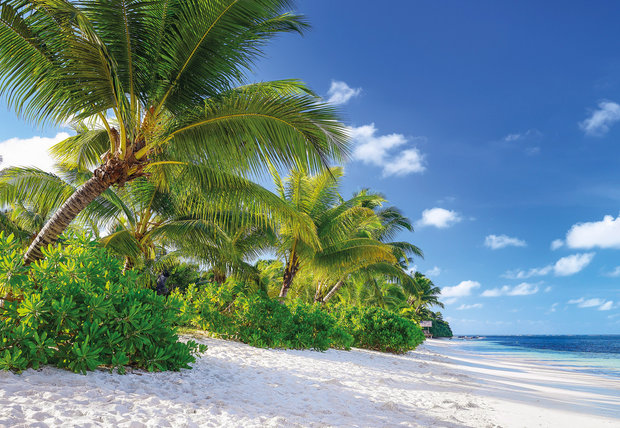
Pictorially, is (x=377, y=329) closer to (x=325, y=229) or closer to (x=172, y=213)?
(x=325, y=229)

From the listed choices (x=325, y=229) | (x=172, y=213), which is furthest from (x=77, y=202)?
(x=325, y=229)

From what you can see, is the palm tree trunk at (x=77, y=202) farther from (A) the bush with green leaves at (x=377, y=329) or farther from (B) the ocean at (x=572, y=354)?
(B) the ocean at (x=572, y=354)

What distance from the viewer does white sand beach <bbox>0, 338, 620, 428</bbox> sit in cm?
288

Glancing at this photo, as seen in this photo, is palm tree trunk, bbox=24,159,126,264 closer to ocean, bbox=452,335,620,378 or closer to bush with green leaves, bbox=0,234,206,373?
bush with green leaves, bbox=0,234,206,373

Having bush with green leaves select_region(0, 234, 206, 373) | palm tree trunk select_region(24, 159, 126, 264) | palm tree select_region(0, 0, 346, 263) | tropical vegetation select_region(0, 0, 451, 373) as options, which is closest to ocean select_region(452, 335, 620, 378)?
tropical vegetation select_region(0, 0, 451, 373)

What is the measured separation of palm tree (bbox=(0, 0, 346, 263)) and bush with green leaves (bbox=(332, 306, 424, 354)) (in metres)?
8.86

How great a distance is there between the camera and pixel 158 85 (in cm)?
607

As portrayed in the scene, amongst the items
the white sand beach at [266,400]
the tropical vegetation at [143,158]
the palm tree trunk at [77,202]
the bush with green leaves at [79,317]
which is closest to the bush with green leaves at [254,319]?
the tropical vegetation at [143,158]

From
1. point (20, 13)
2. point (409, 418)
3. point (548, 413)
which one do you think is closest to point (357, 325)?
point (548, 413)

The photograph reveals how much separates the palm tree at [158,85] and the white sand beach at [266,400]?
273 cm

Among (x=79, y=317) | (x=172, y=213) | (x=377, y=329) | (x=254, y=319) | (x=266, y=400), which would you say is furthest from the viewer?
(x=377, y=329)

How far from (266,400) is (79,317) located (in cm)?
215

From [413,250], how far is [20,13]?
17558 mm

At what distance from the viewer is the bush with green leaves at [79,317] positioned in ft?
11.0
